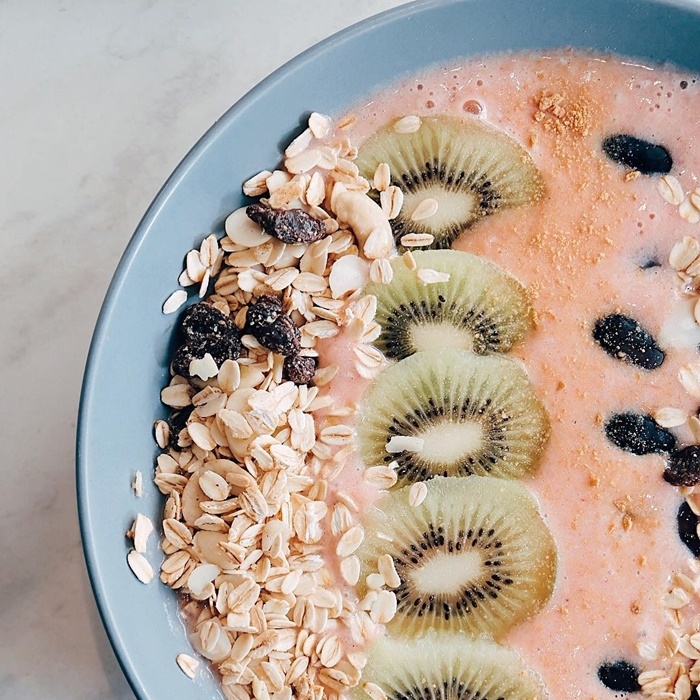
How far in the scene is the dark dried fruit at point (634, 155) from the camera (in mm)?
1213

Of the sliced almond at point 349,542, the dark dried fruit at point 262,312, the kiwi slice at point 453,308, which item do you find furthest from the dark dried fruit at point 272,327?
the sliced almond at point 349,542

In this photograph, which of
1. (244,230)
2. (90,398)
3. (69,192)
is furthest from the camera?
(69,192)

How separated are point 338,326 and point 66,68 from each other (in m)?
0.57

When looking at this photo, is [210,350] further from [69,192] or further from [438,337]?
[69,192]

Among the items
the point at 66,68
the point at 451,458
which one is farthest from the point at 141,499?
the point at 66,68

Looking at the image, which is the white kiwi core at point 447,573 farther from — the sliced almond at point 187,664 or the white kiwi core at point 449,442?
the sliced almond at point 187,664

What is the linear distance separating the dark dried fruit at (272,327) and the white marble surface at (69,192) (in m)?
0.30

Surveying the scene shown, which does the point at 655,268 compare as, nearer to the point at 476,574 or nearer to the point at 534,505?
the point at 534,505

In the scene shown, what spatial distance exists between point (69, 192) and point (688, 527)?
948 millimetres

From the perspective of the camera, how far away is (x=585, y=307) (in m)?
1.20

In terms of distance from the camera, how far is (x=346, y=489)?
1177 millimetres

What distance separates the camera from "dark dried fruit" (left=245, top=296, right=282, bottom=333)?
1131 millimetres

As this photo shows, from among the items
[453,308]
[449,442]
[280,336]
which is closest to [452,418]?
[449,442]

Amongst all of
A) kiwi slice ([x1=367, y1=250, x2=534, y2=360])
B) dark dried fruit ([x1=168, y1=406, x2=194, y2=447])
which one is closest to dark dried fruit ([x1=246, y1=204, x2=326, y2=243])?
kiwi slice ([x1=367, y1=250, x2=534, y2=360])
